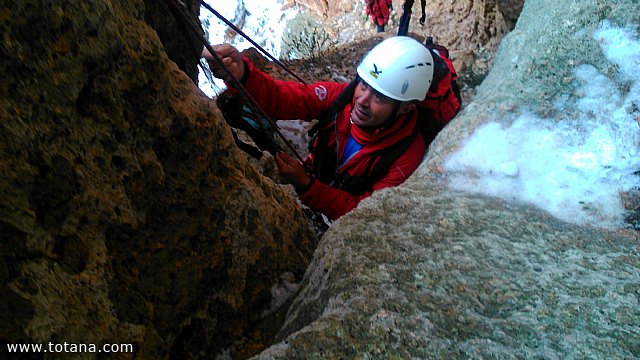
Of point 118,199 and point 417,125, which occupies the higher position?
point 118,199

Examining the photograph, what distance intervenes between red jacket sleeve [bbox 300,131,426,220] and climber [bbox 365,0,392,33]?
7.74 meters

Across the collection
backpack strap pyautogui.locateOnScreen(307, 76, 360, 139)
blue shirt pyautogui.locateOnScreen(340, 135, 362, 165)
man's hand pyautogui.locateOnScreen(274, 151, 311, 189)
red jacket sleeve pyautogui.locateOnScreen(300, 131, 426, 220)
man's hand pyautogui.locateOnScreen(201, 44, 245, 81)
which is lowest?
red jacket sleeve pyautogui.locateOnScreen(300, 131, 426, 220)

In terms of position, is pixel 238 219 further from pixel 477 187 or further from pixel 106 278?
pixel 477 187

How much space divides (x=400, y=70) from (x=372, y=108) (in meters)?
0.40

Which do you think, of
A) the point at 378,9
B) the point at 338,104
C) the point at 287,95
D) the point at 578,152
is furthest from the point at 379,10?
the point at 578,152

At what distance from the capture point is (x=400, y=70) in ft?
12.3

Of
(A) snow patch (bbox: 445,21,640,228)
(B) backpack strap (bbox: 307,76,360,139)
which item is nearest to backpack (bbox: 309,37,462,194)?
(B) backpack strap (bbox: 307,76,360,139)

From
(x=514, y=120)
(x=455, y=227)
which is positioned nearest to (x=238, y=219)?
(x=455, y=227)

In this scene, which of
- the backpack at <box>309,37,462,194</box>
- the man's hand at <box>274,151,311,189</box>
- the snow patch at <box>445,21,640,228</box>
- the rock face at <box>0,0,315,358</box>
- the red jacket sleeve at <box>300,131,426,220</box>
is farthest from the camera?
the backpack at <box>309,37,462,194</box>

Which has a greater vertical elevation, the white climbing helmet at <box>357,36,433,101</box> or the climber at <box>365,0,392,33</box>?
the white climbing helmet at <box>357,36,433,101</box>

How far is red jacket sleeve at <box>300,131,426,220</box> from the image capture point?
364 centimetres

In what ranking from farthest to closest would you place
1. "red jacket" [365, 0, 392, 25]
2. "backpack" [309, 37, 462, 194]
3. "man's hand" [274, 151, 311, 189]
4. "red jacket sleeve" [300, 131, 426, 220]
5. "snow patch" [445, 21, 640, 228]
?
"red jacket" [365, 0, 392, 25] → "backpack" [309, 37, 462, 194] → "red jacket sleeve" [300, 131, 426, 220] → "man's hand" [274, 151, 311, 189] → "snow patch" [445, 21, 640, 228]

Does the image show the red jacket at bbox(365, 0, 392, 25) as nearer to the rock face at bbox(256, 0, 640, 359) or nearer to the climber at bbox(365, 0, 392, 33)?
the climber at bbox(365, 0, 392, 33)

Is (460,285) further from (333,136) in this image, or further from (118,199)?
(333,136)
